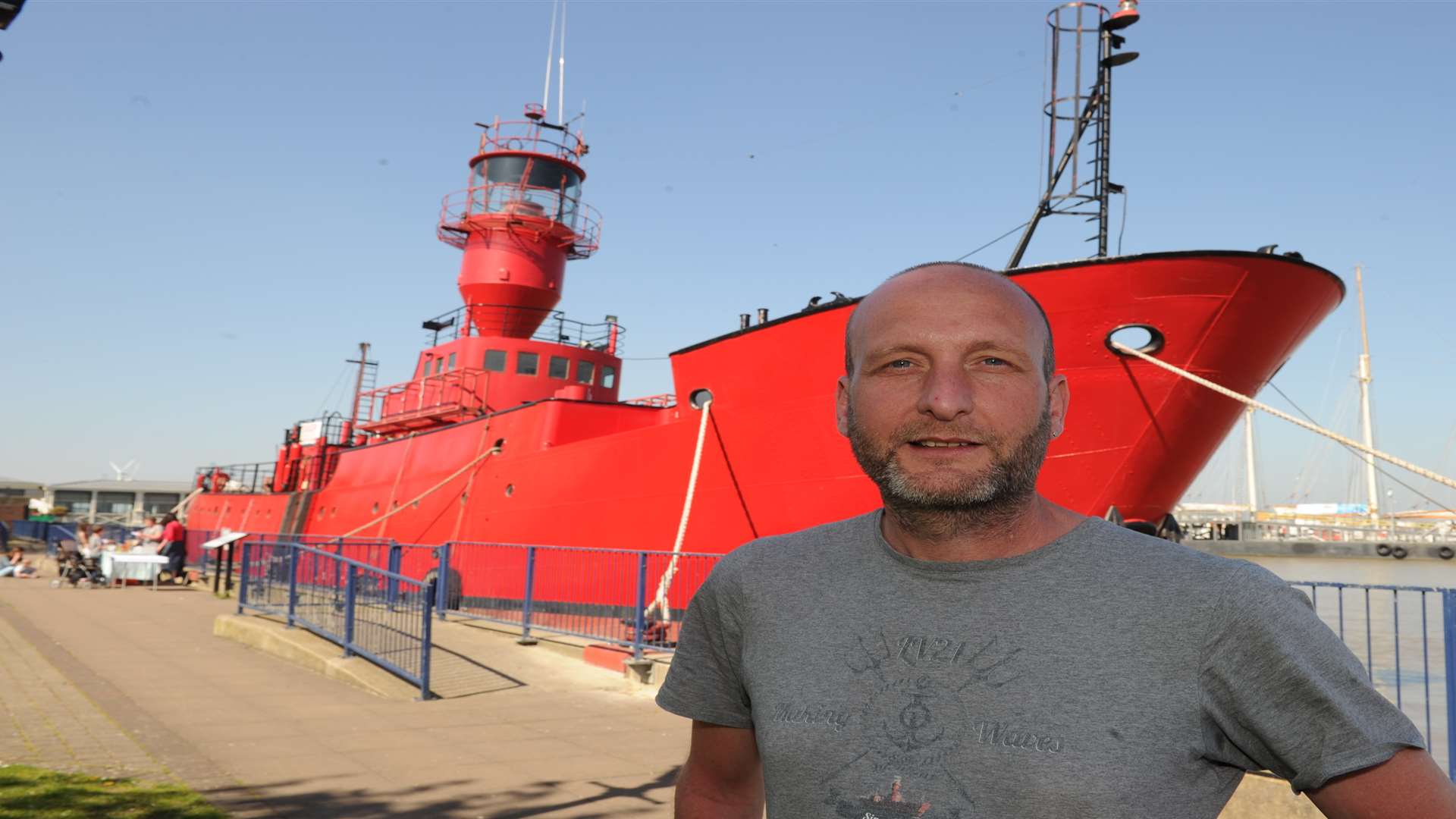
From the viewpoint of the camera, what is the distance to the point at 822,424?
12320mm

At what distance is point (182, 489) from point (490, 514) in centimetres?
7882

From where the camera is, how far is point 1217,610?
141cm

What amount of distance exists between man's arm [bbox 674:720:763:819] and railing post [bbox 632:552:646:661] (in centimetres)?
854

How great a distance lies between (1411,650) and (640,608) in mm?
13131

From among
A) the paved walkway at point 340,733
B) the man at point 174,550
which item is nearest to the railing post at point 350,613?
the paved walkway at point 340,733

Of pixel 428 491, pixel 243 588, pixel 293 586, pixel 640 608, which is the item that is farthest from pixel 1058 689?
pixel 428 491

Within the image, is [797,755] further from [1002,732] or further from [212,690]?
[212,690]

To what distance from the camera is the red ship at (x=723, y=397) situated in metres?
10.7

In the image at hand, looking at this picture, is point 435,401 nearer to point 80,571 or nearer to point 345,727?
point 80,571

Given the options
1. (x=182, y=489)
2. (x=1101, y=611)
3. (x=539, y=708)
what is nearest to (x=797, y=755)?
(x=1101, y=611)

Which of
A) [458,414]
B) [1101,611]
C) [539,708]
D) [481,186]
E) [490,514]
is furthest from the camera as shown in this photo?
[481,186]

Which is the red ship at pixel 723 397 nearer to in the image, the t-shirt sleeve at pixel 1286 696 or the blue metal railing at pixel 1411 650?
the blue metal railing at pixel 1411 650

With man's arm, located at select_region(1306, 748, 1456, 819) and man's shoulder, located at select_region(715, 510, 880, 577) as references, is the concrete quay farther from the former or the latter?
man's arm, located at select_region(1306, 748, 1456, 819)

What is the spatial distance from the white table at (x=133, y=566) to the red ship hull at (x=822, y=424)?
6.58 metres
